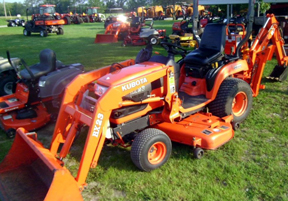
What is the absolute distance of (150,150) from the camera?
3.74m

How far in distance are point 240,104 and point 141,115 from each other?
6.84 feet

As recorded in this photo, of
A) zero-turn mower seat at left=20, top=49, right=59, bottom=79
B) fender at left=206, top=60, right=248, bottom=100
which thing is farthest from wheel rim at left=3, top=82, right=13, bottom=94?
fender at left=206, top=60, right=248, bottom=100

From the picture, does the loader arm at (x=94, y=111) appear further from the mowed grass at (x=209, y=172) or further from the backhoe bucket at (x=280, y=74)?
the backhoe bucket at (x=280, y=74)

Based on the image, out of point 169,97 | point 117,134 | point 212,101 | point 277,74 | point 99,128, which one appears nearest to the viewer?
point 99,128

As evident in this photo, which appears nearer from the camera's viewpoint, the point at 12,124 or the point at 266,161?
the point at 266,161

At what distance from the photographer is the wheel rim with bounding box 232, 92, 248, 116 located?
16.2 ft

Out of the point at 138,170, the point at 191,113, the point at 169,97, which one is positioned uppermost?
the point at 169,97

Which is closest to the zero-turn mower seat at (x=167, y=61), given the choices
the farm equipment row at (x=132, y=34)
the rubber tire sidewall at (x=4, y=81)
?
the rubber tire sidewall at (x=4, y=81)

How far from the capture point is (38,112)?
5.30 m

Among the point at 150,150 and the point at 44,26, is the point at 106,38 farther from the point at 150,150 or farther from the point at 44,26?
the point at 150,150

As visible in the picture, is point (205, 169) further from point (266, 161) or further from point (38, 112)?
point (38, 112)

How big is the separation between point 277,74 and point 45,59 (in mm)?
5468

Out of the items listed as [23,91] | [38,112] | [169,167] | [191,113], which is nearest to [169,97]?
[191,113]

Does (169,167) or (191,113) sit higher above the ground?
(191,113)
